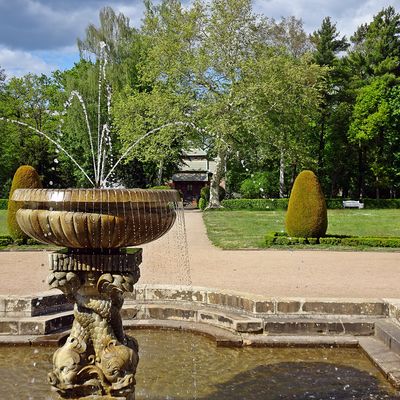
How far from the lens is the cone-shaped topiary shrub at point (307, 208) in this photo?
17641 millimetres

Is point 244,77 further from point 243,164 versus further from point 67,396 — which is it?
point 67,396

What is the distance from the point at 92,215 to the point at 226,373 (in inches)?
119

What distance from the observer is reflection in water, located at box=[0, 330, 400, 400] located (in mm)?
5695

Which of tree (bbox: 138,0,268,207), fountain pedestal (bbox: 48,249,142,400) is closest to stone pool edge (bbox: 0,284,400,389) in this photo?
fountain pedestal (bbox: 48,249,142,400)

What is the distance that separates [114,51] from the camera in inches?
1668

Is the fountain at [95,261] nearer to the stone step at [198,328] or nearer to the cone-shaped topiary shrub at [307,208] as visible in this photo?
the stone step at [198,328]

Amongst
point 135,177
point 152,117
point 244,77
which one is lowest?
point 135,177

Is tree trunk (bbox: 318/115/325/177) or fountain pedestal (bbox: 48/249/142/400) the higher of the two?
tree trunk (bbox: 318/115/325/177)

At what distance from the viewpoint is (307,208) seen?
17703 millimetres

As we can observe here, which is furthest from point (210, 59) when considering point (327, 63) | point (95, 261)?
point (95, 261)

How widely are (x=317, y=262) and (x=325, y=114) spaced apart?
1346 inches

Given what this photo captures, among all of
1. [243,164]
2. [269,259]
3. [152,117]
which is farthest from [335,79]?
[269,259]

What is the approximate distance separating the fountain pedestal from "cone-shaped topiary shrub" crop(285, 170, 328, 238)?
13.4 m

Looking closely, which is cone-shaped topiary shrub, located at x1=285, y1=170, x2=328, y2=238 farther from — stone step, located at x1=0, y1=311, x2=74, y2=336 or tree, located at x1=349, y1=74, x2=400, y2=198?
tree, located at x1=349, y1=74, x2=400, y2=198
